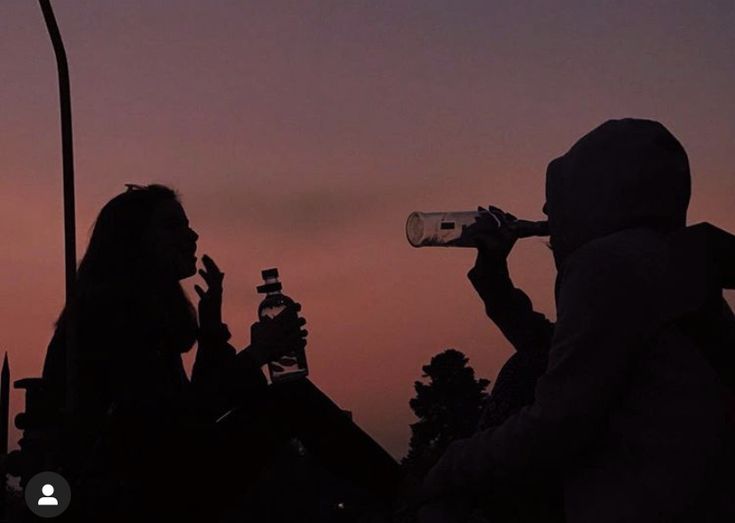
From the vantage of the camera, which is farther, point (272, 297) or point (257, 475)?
point (272, 297)

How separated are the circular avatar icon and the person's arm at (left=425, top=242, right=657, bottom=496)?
2.02 metres

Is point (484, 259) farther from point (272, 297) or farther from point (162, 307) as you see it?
point (272, 297)

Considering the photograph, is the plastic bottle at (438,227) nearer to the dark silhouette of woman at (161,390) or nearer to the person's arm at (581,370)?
the dark silhouette of woman at (161,390)

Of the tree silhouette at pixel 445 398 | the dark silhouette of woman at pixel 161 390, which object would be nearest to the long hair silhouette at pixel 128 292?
the dark silhouette of woman at pixel 161 390

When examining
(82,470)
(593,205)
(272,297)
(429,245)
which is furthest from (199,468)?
(593,205)

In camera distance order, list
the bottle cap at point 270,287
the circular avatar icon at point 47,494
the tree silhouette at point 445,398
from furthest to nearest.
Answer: the tree silhouette at point 445,398 → the bottle cap at point 270,287 → the circular avatar icon at point 47,494

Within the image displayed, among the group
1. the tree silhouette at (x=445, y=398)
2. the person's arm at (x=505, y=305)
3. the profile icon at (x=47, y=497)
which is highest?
the tree silhouette at (x=445, y=398)

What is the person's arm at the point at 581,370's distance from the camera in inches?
135

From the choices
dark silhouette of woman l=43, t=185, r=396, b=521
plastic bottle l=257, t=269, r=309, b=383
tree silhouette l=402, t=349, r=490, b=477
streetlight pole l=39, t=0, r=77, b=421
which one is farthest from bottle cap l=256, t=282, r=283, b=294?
tree silhouette l=402, t=349, r=490, b=477

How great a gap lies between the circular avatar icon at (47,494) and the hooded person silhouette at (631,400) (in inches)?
72.8

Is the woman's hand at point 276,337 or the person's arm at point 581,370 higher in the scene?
the woman's hand at point 276,337

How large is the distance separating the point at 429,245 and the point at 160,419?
4.81 ft

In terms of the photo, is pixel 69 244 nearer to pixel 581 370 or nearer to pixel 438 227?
pixel 438 227

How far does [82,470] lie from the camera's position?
507 cm
